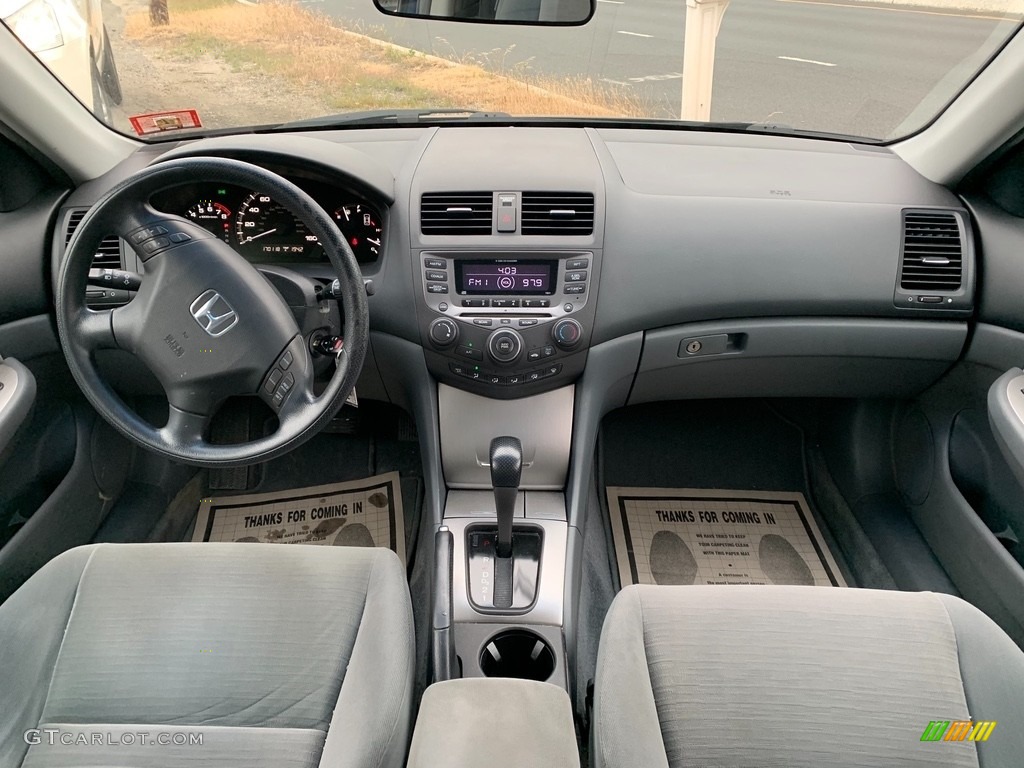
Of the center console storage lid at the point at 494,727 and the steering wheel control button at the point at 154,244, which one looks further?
the steering wheel control button at the point at 154,244

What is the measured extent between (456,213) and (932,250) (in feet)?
3.59

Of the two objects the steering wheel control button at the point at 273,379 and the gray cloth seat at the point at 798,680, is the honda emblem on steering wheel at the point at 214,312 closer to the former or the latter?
the steering wheel control button at the point at 273,379

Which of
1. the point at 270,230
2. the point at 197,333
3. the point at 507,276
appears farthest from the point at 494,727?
the point at 270,230

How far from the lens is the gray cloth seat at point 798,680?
40.8 inches

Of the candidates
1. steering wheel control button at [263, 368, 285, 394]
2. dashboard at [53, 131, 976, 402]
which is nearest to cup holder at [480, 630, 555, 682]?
dashboard at [53, 131, 976, 402]

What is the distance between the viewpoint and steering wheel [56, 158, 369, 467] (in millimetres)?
1188

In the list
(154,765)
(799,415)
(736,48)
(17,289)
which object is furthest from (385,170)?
(736,48)

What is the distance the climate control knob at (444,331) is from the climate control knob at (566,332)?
0.72ft

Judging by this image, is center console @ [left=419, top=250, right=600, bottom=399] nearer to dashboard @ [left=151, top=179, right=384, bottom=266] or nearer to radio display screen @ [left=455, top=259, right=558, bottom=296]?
radio display screen @ [left=455, top=259, right=558, bottom=296]

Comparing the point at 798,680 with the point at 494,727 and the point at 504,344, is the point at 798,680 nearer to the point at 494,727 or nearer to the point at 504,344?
the point at 494,727

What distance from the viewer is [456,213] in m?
1.59

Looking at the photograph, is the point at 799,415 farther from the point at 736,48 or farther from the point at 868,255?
the point at 736,48

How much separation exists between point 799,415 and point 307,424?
69.7 inches

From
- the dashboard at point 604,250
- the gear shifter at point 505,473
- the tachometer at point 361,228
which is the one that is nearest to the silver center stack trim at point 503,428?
the dashboard at point 604,250
